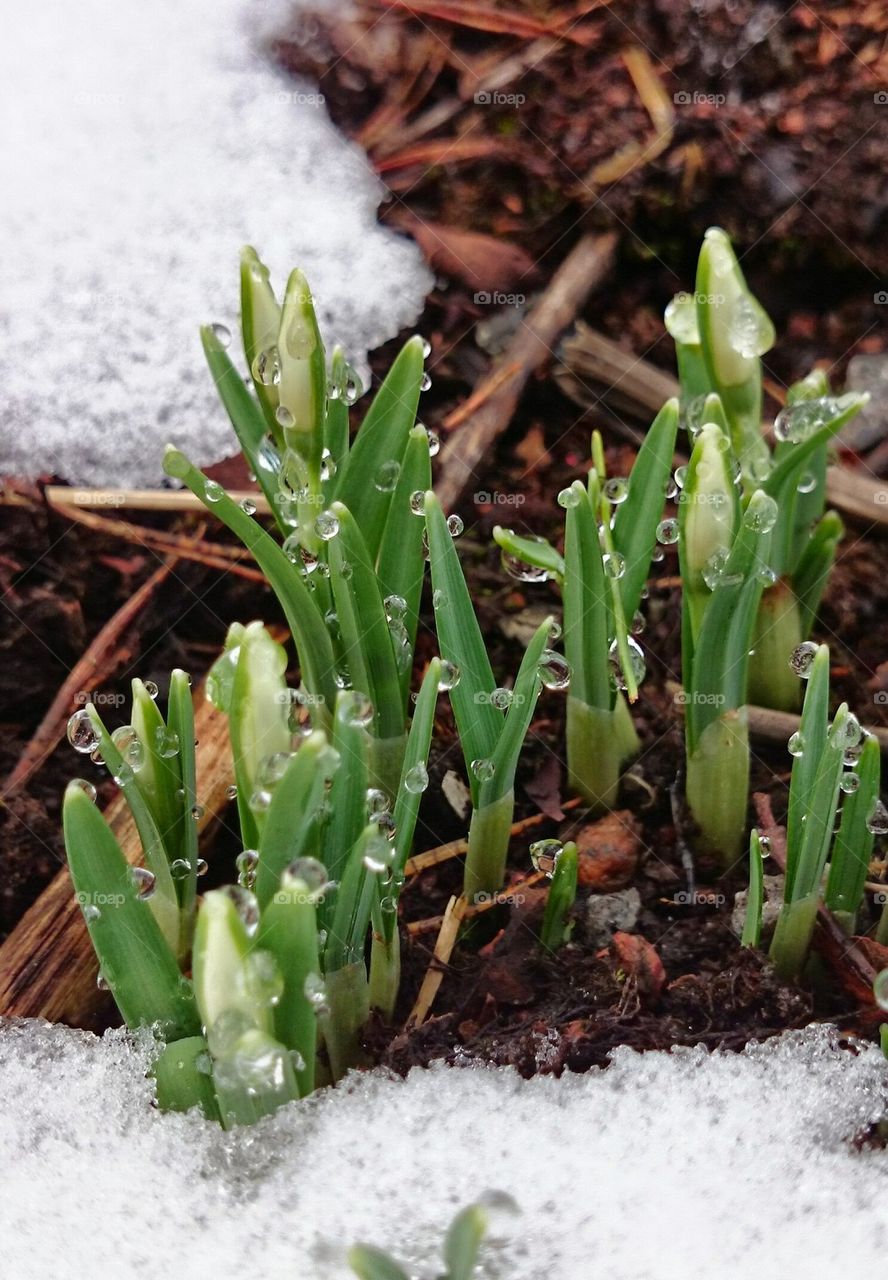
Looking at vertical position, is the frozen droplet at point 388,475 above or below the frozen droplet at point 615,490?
above

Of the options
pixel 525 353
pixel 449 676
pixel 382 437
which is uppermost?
pixel 382 437

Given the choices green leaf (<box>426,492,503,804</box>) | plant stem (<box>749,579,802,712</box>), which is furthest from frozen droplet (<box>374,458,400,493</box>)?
plant stem (<box>749,579,802,712</box>)

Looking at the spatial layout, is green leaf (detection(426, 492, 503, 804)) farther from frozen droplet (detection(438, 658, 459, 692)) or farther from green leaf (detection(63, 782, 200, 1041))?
green leaf (detection(63, 782, 200, 1041))

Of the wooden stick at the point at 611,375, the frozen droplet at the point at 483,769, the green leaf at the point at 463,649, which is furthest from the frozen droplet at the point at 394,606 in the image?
the wooden stick at the point at 611,375

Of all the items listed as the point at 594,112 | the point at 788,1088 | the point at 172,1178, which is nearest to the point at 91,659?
the point at 172,1178

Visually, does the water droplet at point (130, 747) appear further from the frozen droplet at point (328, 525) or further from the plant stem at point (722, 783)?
the plant stem at point (722, 783)

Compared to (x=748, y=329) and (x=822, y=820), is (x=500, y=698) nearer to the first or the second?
(x=822, y=820)

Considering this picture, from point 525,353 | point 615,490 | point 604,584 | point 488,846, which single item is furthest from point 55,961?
point 525,353
